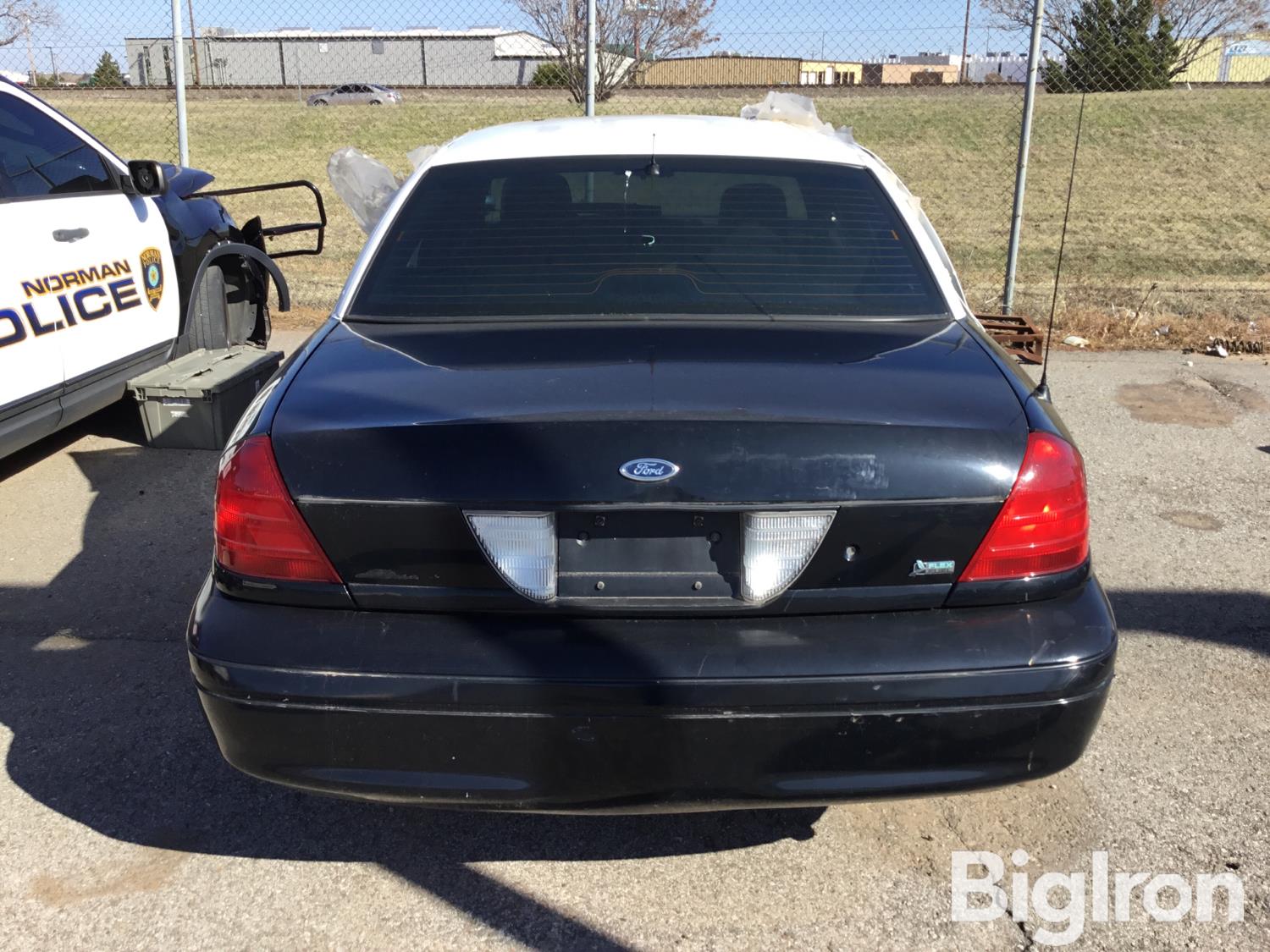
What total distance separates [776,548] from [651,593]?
Result: 27cm

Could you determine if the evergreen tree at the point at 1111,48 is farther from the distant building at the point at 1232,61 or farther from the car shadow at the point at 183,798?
the car shadow at the point at 183,798

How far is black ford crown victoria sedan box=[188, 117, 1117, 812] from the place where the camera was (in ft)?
7.61

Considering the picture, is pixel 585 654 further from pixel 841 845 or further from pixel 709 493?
pixel 841 845

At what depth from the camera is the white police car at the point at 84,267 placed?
4.84 metres

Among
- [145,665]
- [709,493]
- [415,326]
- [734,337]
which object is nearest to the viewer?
[709,493]

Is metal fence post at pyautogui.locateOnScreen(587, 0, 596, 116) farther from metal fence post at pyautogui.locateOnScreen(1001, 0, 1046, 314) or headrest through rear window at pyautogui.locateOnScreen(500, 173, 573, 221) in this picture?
headrest through rear window at pyautogui.locateOnScreen(500, 173, 573, 221)

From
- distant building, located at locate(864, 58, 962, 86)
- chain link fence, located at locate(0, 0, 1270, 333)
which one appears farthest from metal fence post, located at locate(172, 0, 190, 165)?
distant building, located at locate(864, 58, 962, 86)

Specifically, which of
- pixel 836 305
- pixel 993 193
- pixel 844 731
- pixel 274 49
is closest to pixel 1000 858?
pixel 844 731

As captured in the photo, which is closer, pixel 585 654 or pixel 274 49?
pixel 585 654

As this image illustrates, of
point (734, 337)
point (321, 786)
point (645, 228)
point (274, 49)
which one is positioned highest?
point (274, 49)

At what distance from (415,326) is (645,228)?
29.7 inches

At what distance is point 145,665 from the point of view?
3857mm

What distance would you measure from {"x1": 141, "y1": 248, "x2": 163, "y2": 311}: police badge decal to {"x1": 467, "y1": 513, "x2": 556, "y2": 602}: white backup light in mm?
4082

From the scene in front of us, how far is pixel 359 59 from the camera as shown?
28938 mm
